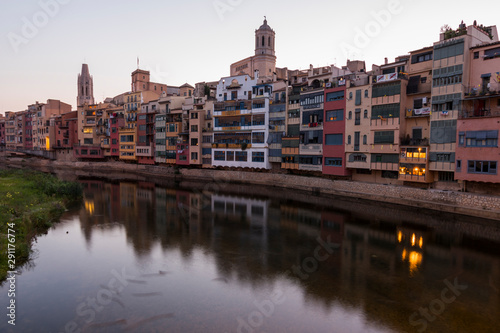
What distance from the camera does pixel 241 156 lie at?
56.6m

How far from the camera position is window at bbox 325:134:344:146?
44188mm

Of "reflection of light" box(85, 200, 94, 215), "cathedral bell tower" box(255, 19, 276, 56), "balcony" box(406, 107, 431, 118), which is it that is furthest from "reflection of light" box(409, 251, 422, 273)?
"cathedral bell tower" box(255, 19, 276, 56)

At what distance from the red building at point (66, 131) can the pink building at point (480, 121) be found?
9075 centimetres

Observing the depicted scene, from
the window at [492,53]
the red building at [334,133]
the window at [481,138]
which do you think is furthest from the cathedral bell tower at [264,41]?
the window at [481,138]

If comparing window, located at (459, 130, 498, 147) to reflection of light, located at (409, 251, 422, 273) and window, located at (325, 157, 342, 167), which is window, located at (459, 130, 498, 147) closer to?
window, located at (325, 157, 342, 167)

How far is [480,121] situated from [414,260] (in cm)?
1789

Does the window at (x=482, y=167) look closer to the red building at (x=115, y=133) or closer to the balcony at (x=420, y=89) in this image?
the balcony at (x=420, y=89)

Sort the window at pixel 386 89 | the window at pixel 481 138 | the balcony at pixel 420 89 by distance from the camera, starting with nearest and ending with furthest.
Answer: the window at pixel 481 138
the balcony at pixel 420 89
the window at pixel 386 89

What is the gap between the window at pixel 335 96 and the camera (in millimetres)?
43906

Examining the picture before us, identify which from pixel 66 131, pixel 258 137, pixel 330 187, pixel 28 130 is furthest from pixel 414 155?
pixel 28 130

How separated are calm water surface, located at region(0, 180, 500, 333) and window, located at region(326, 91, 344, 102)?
56.6 ft

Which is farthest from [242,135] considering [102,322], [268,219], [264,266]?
[102,322]

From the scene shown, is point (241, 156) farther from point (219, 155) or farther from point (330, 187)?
point (330, 187)

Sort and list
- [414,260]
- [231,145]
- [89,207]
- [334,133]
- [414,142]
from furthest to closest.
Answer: [231,145] < [334,133] < [414,142] < [89,207] < [414,260]
